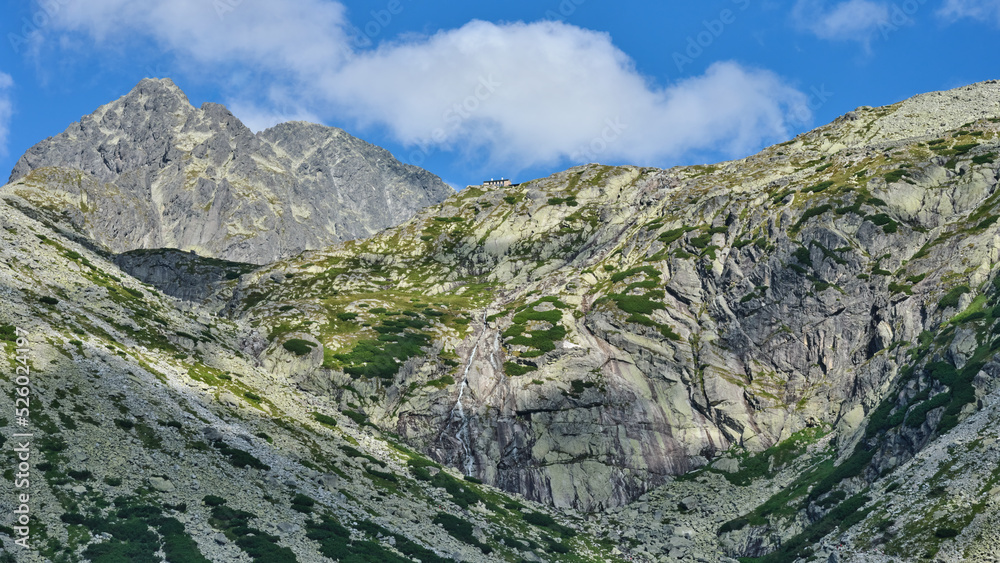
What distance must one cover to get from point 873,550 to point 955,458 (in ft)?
38.4

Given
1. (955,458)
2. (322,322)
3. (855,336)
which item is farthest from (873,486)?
(322,322)

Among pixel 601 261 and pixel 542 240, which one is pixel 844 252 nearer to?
pixel 601 261

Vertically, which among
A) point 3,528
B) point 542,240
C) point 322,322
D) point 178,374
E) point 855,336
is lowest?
point 3,528

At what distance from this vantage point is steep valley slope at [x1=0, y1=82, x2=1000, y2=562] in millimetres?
61469

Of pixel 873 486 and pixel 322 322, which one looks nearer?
pixel 873 486

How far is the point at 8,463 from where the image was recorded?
52594 mm

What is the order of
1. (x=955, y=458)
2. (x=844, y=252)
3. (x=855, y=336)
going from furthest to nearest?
(x=844, y=252) → (x=855, y=336) → (x=955, y=458)

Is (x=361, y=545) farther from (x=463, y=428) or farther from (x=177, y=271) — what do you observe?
(x=177, y=271)

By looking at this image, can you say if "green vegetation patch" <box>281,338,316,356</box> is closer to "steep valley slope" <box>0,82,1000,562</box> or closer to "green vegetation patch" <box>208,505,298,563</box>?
"steep valley slope" <box>0,82,1000,562</box>

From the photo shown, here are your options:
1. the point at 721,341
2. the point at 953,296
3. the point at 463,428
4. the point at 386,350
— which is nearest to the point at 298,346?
the point at 386,350

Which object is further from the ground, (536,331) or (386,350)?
(536,331)

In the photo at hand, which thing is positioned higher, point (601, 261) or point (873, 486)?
point (601, 261)

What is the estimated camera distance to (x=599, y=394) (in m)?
105

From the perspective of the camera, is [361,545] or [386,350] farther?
[386,350]
